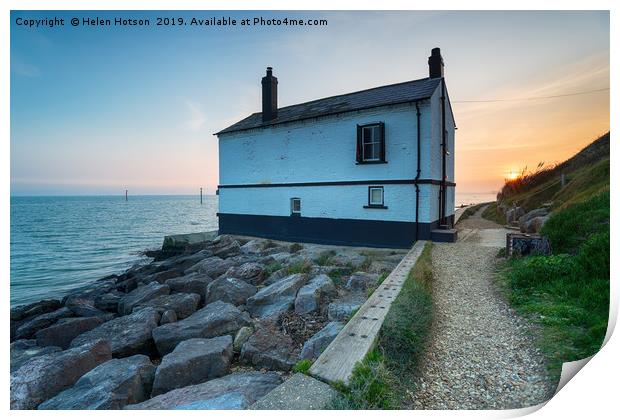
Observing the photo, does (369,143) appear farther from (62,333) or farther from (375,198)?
(62,333)

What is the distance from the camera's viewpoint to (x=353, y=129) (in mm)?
13453

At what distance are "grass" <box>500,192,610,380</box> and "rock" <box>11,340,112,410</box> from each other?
7.04m

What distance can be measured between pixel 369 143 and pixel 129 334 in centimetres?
1090

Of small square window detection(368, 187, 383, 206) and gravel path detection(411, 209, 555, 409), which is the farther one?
small square window detection(368, 187, 383, 206)

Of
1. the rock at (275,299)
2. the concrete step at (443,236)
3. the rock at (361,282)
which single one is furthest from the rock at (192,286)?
the concrete step at (443,236)

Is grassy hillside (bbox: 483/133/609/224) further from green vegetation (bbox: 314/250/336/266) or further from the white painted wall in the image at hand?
green vegetation (bbox: 314/250/336/266)

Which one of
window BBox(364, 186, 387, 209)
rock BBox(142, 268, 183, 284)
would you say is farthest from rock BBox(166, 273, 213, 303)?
window BBox(364, 186, 387, 209)

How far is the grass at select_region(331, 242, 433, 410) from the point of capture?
296 cm

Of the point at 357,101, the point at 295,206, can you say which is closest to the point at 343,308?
the point at 295,206

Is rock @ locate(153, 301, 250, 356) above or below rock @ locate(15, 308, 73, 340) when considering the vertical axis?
above

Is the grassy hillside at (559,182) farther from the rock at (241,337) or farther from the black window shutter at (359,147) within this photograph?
the rock at (241,337)

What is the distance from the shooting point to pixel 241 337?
5.68 meters

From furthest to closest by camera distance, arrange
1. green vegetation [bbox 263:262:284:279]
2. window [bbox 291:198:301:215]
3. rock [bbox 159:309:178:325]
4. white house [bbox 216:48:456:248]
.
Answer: window [bbox 291:198:301:215] < white house [bbox 216:48:456:248] < green vegetation [bbox 263:262:284:279] < rock [bbox 159:309:178:325]
